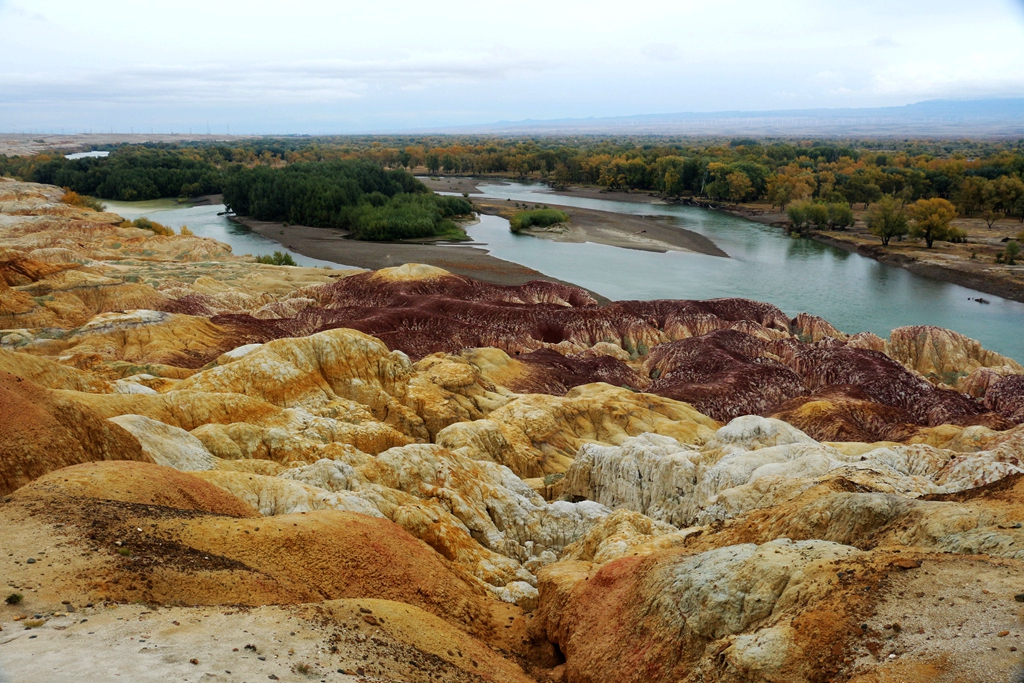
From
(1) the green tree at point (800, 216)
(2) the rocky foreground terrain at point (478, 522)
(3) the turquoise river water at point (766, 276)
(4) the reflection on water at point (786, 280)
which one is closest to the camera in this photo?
(2) the rocky foreground terrain at point (478, 522)

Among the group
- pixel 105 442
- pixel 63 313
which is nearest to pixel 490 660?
pixel 105 442

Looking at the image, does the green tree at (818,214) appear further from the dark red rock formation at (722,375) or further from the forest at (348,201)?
the dark red rock formation at (722,375)

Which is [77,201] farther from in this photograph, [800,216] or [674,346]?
[800,216]

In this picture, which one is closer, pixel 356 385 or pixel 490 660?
pixel 490 660

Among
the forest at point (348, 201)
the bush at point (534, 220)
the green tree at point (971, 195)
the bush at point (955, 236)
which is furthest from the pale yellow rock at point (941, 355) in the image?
the green tree at point (971, 195)

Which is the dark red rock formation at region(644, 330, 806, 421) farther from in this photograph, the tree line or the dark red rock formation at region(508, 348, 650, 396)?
the tree line

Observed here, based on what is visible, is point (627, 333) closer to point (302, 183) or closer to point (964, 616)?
point (964, 616)

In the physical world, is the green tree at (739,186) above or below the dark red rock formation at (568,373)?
above
